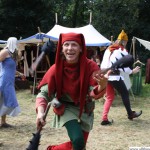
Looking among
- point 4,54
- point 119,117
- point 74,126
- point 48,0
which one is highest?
point 48,0

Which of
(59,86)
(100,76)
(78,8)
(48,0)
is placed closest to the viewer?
(100,76)

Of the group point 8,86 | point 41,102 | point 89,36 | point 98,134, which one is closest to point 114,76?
point 98,134

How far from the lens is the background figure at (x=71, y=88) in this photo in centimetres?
318

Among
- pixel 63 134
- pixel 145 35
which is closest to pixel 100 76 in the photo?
pixel 63 134

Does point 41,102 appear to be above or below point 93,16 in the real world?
below

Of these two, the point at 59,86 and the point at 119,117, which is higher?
the point at 59,86

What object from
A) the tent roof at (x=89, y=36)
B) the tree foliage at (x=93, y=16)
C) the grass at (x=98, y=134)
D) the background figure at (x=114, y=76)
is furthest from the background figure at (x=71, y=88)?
the tree foliage at (x=93, y=16)

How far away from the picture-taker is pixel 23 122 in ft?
21.7

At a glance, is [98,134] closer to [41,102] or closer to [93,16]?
[41,102]

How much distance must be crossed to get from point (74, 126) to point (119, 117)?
4034mm

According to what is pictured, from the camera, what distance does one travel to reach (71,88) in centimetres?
324

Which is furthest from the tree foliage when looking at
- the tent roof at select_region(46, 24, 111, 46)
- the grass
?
the grass

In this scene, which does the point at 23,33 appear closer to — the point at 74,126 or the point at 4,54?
the point at 4,54

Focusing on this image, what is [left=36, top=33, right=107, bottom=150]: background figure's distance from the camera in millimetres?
3178
